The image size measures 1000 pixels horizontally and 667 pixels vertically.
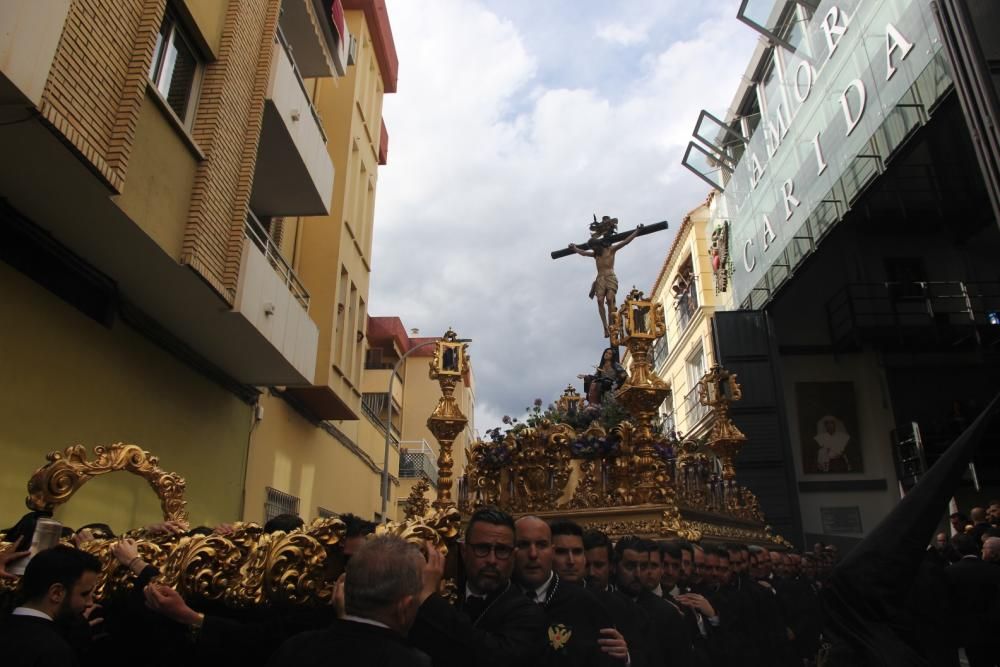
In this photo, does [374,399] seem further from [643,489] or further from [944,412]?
[643,489]

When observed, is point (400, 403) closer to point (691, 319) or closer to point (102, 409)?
point (691, 319)

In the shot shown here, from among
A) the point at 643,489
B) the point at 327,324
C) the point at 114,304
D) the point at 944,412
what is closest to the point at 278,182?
the point at 327,324

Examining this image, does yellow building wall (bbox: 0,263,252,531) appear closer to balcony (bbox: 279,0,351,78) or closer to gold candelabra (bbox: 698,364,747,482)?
balcony (bbox: 279,0,351,78)

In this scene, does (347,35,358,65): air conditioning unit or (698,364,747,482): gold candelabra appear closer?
(698,364,747,482): gold candelabra

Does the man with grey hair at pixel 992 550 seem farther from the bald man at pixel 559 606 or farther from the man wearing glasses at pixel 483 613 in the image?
the man wearing glasses at pixel 483 613

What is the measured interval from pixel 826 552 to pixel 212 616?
36.5ft

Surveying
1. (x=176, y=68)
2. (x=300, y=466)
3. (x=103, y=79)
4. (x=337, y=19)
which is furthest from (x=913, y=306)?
(x=103, y=79)

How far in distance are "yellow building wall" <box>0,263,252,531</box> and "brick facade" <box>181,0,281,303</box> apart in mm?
1298

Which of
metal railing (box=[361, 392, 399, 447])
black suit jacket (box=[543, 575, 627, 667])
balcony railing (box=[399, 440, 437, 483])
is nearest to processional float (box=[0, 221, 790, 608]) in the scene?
black suit jacket (box=[543, 575, 627, 667])

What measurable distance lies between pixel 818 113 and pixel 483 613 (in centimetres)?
1485

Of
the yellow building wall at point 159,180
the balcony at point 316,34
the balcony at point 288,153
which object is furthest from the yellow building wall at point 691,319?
the yellow building wall at point 159,180

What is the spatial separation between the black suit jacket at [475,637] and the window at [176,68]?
699 centimetres

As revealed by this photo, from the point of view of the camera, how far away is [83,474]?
12.3 feet

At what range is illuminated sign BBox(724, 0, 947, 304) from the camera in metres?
11.6
